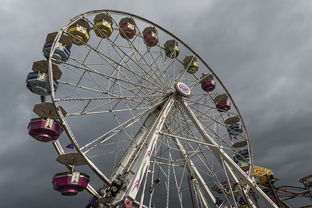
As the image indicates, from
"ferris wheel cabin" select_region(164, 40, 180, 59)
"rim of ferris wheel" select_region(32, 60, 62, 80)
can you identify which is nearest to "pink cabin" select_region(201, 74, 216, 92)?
"ferris wheel cabin" select_region(164, 40, 180, 59)

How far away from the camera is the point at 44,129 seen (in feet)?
33.4

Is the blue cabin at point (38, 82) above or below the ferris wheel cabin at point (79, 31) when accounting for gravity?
below

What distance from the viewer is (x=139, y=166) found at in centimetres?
1038

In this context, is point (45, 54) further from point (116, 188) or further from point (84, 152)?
point (116, 188)

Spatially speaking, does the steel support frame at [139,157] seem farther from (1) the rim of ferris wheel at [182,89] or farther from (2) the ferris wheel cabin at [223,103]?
(2) the ferris wheel cabin at [223,103]

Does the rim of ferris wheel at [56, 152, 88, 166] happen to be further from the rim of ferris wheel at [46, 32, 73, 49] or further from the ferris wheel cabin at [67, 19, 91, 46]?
the ferris wheel cabin at [67, 19, 91, 46]

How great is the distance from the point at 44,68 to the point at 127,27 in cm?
583

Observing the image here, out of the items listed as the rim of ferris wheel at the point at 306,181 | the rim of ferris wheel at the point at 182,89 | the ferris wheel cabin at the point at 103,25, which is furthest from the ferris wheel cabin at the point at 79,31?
the rim of ferris wheel at the point at 306,181

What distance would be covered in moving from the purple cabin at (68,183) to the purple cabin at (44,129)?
1540mm

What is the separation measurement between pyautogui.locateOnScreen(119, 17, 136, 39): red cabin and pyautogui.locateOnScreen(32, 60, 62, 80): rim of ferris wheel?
537 cm

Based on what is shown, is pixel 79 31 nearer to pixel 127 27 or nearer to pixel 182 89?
pixel 127 27

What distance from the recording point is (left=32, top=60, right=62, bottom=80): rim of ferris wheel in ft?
36.9

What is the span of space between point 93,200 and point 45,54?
6.68 m

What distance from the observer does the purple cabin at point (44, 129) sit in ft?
33.5
